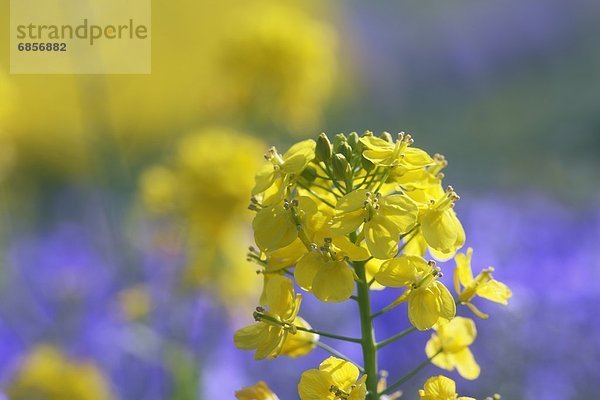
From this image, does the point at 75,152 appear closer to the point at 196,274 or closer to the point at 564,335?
the point at 196,274

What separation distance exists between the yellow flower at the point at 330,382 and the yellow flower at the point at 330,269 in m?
0.07

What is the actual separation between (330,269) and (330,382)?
0.39 ft

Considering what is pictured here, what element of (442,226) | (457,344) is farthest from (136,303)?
(442,226)

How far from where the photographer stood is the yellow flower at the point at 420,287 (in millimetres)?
944

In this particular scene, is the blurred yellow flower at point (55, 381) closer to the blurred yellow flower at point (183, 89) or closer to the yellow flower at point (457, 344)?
the blurred yellow flower at point (183, 89)

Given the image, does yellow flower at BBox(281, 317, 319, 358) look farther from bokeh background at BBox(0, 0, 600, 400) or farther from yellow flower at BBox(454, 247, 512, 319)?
bokeh background at BBox(0, 0, 600, 400)

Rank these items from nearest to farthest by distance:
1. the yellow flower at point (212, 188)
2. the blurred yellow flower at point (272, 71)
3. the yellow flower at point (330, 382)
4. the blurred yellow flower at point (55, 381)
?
1. the yellow flower at point (330, 382)
2. the blurred yellow flower at point (55, 381)
3. the yellow flower at point (212, 188)
4. the blurred yellow flower at point (272, 71)

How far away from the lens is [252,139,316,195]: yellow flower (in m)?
1.01

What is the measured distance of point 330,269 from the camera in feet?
3.09

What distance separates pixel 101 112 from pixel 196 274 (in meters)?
0.58

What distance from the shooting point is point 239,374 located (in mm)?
2336

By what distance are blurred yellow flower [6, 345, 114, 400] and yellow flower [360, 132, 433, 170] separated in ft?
4.00
